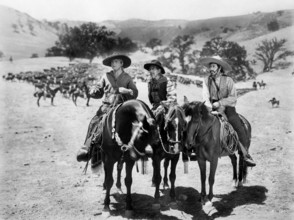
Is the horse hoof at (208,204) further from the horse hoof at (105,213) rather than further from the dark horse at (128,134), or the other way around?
the horse hoof at (105,213)

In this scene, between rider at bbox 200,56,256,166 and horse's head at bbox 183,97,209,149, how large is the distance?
0.81 m

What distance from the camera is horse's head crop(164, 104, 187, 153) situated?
6055mm

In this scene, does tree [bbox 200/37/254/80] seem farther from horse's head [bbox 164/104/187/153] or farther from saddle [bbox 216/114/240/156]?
horse's head [bbox 164/104/187/153]

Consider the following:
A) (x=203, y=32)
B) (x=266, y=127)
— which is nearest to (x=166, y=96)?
(x=266, y=127)

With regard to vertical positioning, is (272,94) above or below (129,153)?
below

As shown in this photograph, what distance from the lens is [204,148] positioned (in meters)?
7.07

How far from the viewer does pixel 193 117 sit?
675 centimetres

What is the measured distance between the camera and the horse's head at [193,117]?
263 inches

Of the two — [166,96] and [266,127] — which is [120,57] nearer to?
[166,96]

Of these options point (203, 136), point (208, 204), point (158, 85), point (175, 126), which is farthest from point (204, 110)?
point (208, 204)

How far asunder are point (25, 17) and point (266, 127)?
661 ft

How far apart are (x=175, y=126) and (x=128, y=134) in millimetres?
929

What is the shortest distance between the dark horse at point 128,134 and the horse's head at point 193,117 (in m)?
0.75

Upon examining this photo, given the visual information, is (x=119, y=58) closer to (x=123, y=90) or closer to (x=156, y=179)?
(x=123, y=90)
